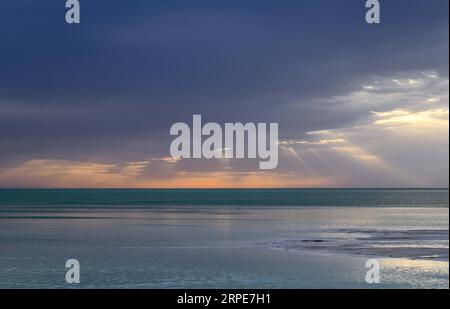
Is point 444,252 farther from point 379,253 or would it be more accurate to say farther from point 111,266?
point 111,266

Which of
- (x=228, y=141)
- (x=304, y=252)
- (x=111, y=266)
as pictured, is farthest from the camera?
(x=304, y=252)

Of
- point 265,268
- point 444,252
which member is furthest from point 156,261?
point 444,252

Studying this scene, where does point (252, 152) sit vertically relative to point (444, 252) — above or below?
above

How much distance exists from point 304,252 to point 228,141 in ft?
37.7

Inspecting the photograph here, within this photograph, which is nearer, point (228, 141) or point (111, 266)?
point (228, 141)

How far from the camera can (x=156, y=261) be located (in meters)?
34.4
